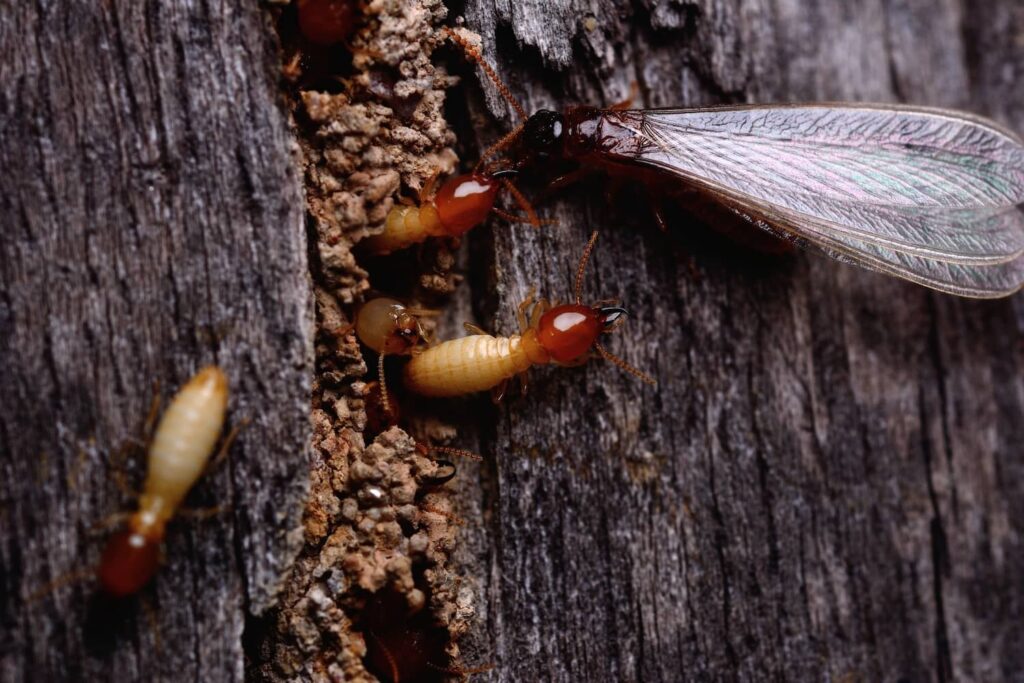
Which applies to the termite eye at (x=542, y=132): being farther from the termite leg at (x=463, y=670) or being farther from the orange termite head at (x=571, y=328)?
the termite leg at (x=463, y=670)

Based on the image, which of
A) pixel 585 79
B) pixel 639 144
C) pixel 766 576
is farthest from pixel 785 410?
pixel 585 79

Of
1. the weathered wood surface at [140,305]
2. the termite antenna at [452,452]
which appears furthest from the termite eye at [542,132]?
the termite antenna at [452,452]

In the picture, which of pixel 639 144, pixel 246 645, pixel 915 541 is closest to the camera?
pixel 246 645

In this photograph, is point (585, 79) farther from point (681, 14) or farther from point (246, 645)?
point (246, 645)

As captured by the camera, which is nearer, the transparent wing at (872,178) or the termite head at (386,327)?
the termite head at (386,327)

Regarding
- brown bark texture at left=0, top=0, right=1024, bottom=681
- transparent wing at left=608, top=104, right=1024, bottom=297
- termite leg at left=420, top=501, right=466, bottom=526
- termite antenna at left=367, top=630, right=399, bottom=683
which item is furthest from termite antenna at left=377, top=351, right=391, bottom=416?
transparent wing at left=608, top=104, right=1024, bottom=297

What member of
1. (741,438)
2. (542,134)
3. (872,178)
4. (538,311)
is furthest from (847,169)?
(538,311)

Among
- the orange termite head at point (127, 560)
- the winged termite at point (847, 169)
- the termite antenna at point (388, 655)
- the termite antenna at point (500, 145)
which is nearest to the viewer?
the orange termite head at point (127, 560)

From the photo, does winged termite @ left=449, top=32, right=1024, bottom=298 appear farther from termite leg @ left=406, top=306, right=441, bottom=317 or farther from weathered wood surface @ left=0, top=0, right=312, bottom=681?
weathered wood surface @ left=0, top=0, right=312, bottom=681
